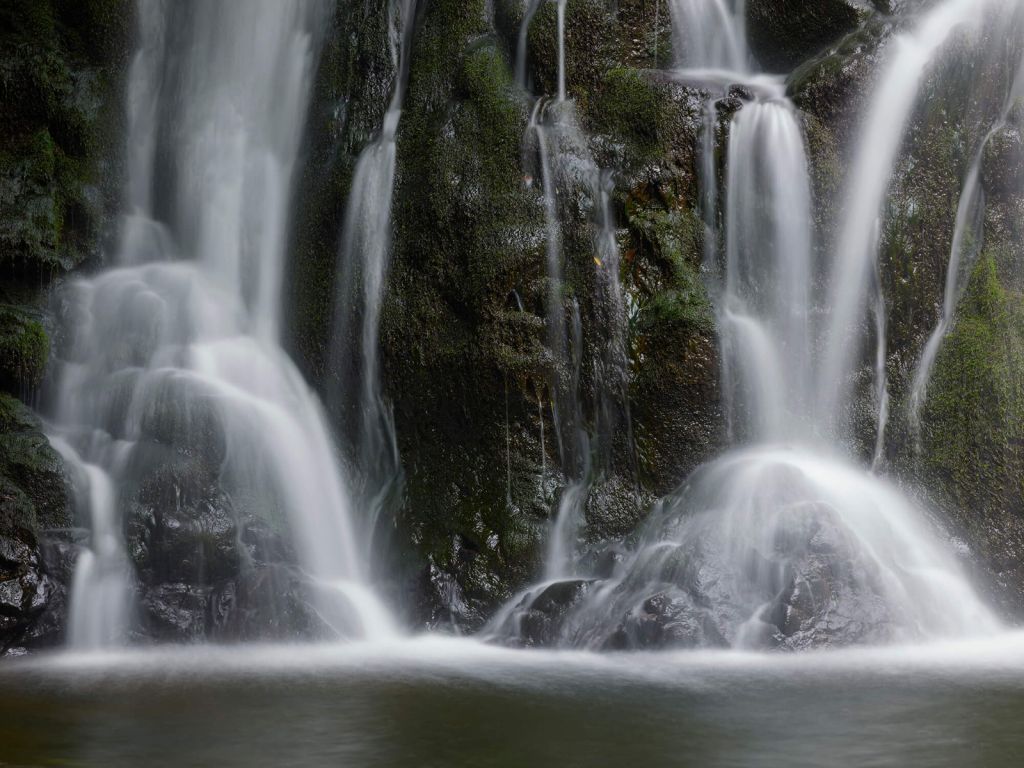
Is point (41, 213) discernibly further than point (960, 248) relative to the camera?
Yes

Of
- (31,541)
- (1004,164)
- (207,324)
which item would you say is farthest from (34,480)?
(1004,164)

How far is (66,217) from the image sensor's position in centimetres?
1160

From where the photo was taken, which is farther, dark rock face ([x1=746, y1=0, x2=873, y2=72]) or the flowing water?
dark rock face ([x1=746, y1=0, x2=873, y2=72])

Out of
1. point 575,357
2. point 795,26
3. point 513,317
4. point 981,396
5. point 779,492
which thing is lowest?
point 779,492

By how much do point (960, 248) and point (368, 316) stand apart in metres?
5.44

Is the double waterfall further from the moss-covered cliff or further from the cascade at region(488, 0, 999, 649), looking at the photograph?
the moss-covered cliff

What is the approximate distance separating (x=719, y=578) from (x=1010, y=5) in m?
6.13

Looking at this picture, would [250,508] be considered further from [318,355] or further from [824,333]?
[824,333]

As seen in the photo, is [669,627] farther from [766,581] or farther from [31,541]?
[31,541]

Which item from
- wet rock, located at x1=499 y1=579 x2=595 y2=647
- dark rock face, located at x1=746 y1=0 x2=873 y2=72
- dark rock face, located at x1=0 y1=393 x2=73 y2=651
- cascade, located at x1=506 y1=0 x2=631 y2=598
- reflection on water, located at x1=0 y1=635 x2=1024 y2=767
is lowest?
reflection on water, located at x1=0 y1=635 x2=1024 y2=767

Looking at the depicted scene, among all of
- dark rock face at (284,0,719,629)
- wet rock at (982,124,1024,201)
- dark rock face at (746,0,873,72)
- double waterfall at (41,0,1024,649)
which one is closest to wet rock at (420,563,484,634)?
dark rock face at (284,0,719,629)

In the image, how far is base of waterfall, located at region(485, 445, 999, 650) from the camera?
7.69 metres

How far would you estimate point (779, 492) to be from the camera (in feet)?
27.9

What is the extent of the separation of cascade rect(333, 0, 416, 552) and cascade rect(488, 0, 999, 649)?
2.01 metres
